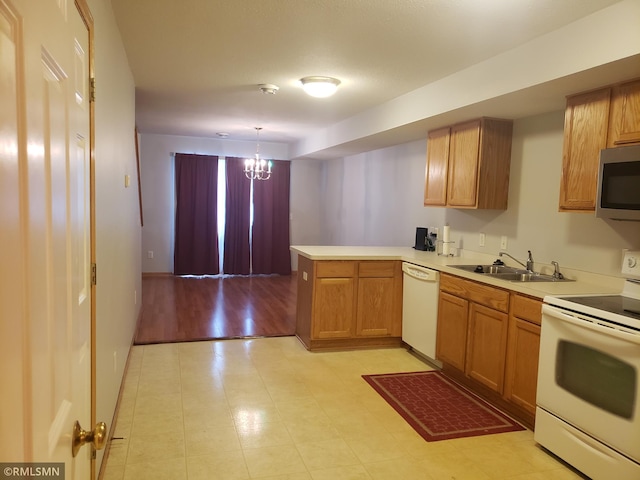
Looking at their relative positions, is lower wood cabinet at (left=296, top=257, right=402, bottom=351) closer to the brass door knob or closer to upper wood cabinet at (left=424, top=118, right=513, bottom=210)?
upper wood cabinet at (left=424, top=118, right=513, bottom=210)

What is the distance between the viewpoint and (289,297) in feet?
21.8

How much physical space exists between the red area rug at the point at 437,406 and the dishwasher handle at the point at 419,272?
805 millimetres

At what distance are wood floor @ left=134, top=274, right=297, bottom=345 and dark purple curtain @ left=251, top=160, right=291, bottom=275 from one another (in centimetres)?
42

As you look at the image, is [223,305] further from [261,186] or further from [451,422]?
[451,422]

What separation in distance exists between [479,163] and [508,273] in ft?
3.04

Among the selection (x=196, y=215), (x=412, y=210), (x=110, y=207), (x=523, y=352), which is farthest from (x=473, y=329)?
(x=196, y=215)

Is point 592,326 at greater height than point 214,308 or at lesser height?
greater

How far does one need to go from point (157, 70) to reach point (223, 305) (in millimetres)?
3168

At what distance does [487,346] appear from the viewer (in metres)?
3.27

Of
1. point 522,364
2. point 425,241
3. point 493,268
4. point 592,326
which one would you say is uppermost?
point 425,241

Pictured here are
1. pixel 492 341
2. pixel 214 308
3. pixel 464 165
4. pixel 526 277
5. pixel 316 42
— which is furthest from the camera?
pixel 214 308

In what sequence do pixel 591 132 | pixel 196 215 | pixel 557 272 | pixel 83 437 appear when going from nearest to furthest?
1. pixel 83 437
2. pixel 591 132
3. pixel 557 272
4. pixel 196 215

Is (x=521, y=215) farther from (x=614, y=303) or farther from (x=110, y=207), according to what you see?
(x=110, y=207)

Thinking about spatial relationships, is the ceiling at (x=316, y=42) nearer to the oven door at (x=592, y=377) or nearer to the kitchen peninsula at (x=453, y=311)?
the kitchen peninsula at (x=453, y=311)
